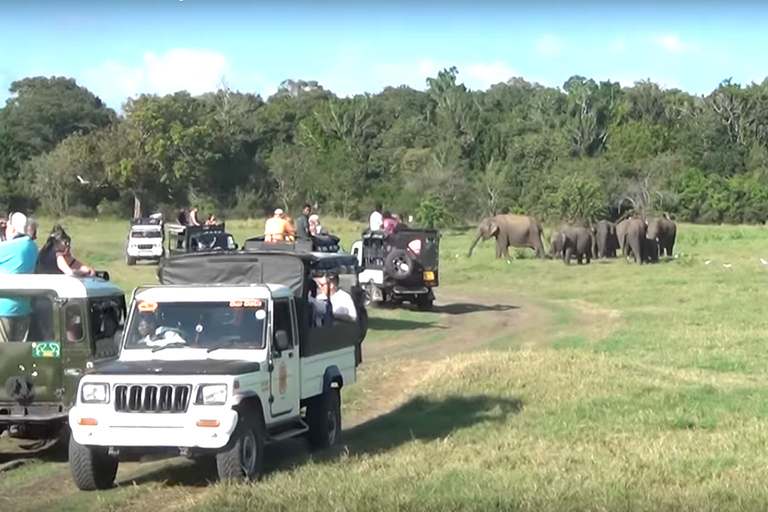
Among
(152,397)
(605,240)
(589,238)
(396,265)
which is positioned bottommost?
(605,240)

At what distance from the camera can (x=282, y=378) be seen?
467 inches

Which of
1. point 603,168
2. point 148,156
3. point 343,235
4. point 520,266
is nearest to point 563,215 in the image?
point 603,168

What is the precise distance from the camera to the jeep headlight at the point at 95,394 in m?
10.8

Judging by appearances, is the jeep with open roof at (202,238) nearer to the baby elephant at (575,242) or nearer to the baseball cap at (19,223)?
the baby elephant at (575,242)

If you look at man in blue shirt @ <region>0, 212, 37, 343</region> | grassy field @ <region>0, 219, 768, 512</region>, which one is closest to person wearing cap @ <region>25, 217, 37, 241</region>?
man in blue shirt @ <region>0, 212, 37, 343</region>

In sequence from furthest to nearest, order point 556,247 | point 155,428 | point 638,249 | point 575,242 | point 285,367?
point 556,247
point 575,242
point 638,249
point 285,367
point 155,428

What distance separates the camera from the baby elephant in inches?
1866

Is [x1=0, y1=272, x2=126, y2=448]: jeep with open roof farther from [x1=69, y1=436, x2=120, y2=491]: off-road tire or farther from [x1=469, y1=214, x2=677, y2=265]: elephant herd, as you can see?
[x1=469, y1=214, x2=677, y2=265]: elephant herd

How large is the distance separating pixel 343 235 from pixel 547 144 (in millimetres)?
33210

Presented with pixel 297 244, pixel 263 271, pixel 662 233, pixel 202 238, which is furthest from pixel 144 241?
pixel 263 271

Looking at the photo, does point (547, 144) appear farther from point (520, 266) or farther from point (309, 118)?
point (520, 266)

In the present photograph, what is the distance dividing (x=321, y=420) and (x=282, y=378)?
109cm

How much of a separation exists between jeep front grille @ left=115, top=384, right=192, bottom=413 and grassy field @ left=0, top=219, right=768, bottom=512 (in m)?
0.70

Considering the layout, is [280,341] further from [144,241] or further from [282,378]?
[144,241]
